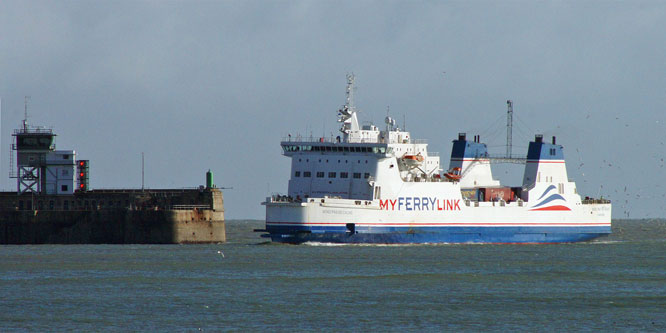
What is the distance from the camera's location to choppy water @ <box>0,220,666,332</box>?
33844 mm

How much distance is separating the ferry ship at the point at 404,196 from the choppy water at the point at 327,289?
1346 mm

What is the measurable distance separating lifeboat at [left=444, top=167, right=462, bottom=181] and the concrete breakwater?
1311 cm

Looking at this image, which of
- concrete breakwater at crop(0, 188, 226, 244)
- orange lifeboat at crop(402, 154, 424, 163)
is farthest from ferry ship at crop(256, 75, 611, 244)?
concrete breakwater at crop(0, 188, 226, 244)

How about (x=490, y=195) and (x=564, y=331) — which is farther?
(x=490, y=195)

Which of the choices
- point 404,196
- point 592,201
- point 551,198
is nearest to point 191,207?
point 404,196

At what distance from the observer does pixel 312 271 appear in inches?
1842

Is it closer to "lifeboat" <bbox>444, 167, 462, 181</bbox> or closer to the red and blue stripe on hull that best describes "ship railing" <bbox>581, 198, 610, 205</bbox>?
the red and blue stripe on hull

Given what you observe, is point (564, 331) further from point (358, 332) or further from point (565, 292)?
point (565, 292)

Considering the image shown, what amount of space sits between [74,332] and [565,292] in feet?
59.3

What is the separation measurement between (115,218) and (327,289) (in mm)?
25571

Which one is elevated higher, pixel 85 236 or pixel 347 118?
pixel 347 118

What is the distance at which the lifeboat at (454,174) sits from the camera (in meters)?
62.3

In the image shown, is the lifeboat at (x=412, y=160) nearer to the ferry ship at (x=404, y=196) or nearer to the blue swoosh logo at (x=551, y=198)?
the ferry ship at (x=404, y=196)

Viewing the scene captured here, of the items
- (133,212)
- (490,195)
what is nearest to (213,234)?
(133,212)
